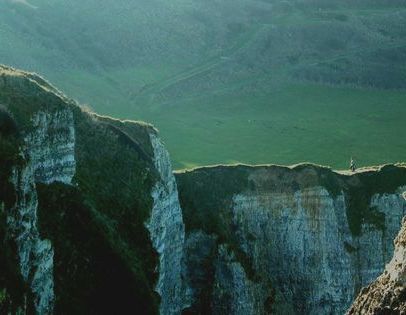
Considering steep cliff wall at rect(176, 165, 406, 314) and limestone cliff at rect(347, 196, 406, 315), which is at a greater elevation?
steep cliff wall at rect(176, 165, 406, 314)

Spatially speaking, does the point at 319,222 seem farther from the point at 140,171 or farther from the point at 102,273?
the point at 102,273

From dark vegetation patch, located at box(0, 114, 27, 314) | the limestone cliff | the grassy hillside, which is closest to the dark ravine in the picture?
dark vegetation patch, located at box(0, 114, 27, 314)

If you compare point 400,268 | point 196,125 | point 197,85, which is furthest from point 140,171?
point 197,85

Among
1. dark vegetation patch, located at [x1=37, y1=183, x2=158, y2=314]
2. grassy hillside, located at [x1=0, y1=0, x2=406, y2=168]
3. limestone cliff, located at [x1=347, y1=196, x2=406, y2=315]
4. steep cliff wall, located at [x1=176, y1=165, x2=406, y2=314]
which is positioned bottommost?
limestone cliff, located at [x1=347, y1=196, x2=406, y2=315]

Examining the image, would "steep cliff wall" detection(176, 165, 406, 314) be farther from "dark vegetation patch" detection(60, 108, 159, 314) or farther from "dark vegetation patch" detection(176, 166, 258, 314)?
"dark vegetation patch" detection(60, 108, 159, 314)

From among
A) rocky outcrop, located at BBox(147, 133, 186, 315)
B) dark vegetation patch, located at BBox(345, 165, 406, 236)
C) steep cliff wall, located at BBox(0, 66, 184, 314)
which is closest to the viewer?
steep cliff wall, located at BBox(0, 66, 184, 314)

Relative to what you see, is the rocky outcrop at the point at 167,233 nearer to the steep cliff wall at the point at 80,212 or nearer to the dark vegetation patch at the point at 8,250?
the steep cliff wall at the point at 80,212

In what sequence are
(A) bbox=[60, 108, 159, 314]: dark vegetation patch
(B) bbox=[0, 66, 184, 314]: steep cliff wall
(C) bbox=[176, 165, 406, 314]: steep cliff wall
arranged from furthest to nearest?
(C) bbox=[176, 165, 406, 314]: steep cliff wall < (A) bbox=[60, 108, 159, 314]: dark vegetation patch < (B) bbox=[0, 66, 184, 314]: steep cliff wall

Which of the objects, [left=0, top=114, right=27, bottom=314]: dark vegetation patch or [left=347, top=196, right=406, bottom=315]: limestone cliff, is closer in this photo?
[left=0, top=114, right=27, bottom=314]: dark vegetation patch
